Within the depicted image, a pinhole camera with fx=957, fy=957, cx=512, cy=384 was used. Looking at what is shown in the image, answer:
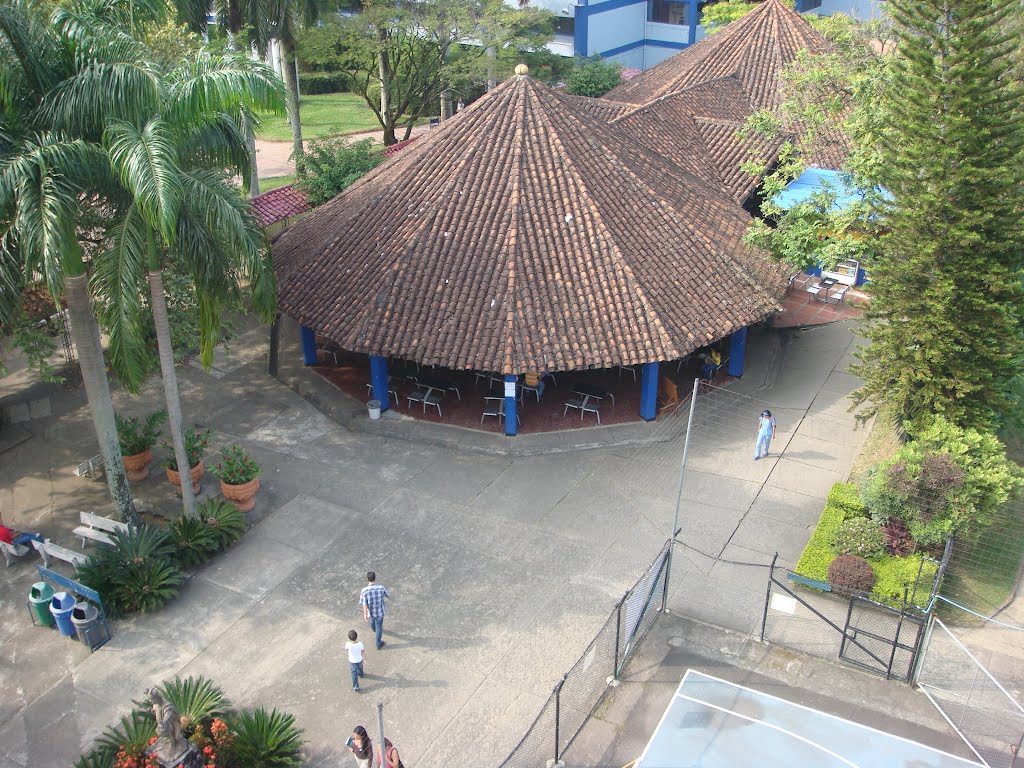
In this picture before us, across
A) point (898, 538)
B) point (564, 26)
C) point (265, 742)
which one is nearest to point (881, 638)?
point (898, 538)

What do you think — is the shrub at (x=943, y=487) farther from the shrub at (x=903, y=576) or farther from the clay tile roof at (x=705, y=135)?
the clay tile roof at (x=705, y=135)

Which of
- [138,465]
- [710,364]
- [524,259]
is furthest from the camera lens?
[710,364]

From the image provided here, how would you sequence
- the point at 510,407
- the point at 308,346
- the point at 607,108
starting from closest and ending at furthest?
the point at 510,407 < the point at 308,346 < the point at 607,108

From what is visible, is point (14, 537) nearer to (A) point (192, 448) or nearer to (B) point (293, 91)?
(A) point (192, 448)

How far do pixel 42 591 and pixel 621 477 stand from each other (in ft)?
37.1

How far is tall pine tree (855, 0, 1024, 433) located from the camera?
18062 mm

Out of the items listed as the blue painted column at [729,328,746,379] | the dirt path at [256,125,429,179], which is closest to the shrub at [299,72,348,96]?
the dirt path at [256,125,429,179]

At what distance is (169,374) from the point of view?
17203 millimetres

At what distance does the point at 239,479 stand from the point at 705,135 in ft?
60.0

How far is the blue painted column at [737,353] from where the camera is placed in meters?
24.3

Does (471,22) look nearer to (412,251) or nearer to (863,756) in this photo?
(412,251)

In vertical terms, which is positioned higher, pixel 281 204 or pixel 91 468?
pixel 281 204

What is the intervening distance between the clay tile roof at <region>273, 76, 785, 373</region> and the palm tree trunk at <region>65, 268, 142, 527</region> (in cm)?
538

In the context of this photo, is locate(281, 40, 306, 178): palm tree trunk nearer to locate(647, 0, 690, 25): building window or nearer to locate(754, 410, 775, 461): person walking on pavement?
locate(754, 410, 775, 461): person walking on pavement
